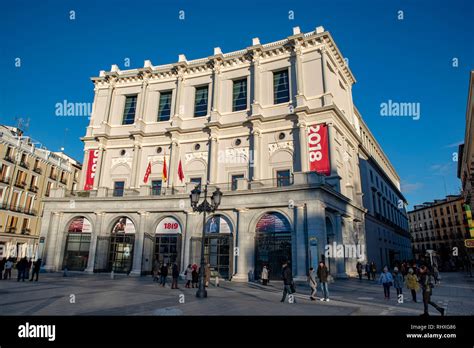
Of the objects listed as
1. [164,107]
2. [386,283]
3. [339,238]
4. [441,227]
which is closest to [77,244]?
[164,107]

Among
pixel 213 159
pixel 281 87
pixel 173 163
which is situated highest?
pixel 281 87

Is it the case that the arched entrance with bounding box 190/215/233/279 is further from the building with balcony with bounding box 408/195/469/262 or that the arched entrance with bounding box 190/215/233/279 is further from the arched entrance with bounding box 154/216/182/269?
the building with balcony with bounding box 408/195/469/262

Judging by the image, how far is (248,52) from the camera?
96.8ft

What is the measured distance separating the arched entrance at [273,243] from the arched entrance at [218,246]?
223 centimetres

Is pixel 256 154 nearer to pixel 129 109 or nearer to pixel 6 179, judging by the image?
pixel 129 109

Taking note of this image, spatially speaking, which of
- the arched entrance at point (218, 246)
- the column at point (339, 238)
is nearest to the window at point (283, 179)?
the column at point (339, 238)

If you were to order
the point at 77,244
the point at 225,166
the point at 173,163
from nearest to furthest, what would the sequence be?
1. the point at 77,244
2. the point at 225,166
3. the point at 173,163

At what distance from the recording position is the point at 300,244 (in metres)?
20.4

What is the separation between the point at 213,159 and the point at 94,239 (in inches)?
489

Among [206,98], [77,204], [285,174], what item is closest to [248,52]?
[206,98]

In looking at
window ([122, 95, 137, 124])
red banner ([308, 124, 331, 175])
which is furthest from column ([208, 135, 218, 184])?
window ([122, 95, 137, 124])

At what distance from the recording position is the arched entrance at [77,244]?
26.6 metres

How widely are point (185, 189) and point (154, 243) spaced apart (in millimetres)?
5188
